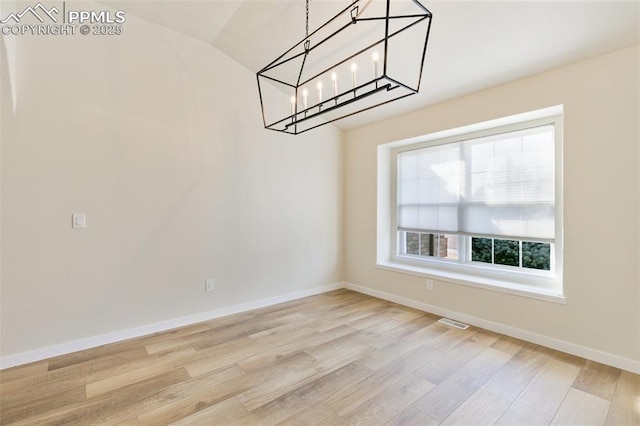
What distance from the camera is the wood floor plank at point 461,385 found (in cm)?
191

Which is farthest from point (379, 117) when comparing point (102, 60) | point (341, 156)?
point (102, 60)

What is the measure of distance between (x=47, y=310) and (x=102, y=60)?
231 centimetres

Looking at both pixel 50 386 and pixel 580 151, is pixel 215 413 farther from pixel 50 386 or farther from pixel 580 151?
pixel 580 151

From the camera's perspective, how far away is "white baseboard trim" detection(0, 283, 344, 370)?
2420 mm

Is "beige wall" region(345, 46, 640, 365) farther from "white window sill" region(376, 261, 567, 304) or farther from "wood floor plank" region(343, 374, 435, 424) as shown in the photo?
"wood floor plank" region(343, 374, 435, 424)

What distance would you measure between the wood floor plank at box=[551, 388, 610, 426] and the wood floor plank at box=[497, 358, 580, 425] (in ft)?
0.10

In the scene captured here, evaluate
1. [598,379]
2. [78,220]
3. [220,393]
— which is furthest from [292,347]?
[598,379]

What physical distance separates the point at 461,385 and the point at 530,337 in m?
1.22

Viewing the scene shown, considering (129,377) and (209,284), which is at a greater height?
(209,284)

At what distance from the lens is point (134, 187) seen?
2.92m

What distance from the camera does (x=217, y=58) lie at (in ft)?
11.3

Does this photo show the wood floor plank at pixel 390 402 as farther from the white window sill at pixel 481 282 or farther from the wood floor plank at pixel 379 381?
the white window sill at pixel 481 282

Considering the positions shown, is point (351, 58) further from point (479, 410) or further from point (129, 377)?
point (129, 377)

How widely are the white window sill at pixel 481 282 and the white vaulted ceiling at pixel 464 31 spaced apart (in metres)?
2.10
